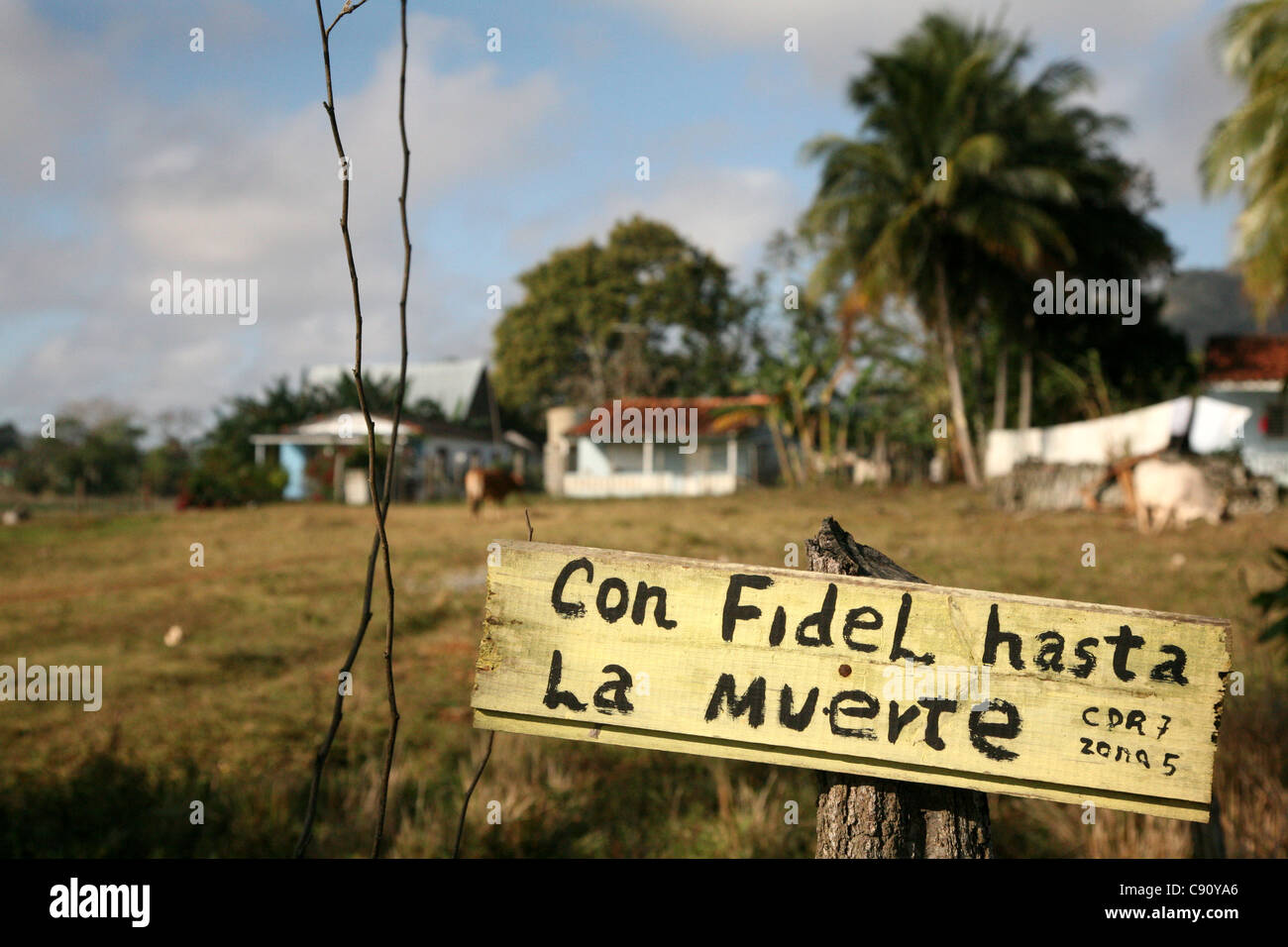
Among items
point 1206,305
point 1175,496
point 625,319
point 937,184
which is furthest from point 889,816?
point 1206,305

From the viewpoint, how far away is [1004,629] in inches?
37.2

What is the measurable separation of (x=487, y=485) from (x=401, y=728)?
40.3 feet

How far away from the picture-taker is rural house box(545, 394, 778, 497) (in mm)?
25812

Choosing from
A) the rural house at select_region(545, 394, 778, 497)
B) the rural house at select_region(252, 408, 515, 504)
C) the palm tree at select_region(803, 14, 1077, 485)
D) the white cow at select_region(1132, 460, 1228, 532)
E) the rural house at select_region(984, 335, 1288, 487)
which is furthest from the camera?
the rural house at select_region(545, 394, 778, 497)

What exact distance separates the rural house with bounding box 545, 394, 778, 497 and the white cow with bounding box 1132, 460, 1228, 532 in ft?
42.8

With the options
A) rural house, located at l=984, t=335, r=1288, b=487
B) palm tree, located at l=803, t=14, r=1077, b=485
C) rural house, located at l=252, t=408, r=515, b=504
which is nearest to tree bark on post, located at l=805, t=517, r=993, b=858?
rural house, located at l=984, t=335, r=1288, b=487

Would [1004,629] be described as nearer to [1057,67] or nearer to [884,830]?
[884,830]

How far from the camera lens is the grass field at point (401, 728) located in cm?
393

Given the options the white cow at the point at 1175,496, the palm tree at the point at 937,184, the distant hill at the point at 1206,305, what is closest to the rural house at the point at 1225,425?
the palm tree at the point at 937,184

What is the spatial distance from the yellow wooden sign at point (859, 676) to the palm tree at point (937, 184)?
61.2ft

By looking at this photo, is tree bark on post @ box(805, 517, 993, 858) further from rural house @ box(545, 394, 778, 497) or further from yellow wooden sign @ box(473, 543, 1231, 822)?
rural house @ box(545, 394, 778, 497)

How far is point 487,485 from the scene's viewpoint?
689 inches

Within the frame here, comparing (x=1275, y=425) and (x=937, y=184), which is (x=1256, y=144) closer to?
(x=937, y=184)
